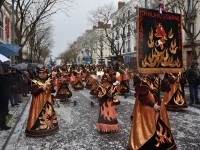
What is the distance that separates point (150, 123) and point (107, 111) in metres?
2.34

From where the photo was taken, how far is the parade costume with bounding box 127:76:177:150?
4.32 m

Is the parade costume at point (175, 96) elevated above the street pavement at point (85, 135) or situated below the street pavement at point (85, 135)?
above

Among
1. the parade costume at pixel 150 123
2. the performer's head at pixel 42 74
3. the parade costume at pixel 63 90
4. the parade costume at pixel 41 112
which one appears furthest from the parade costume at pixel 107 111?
the parade costume at pixel 63 90

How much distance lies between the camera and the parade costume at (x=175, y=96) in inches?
374

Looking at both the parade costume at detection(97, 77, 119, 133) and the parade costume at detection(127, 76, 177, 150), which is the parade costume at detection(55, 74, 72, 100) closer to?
the parade costume at detection(97, 77, 119, 133)

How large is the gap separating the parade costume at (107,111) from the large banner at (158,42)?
8.20 ft

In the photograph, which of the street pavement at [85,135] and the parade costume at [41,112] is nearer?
the street pavement at [85,135]

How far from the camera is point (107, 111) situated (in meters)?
6.65

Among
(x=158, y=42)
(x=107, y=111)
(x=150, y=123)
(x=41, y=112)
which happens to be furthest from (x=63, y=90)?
(x=158, y=42)

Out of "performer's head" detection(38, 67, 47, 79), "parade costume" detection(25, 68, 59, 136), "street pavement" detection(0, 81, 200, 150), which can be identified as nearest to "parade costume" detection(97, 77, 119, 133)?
"street pavement" detection(0, 81, 200, 150)

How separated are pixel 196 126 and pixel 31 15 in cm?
1883

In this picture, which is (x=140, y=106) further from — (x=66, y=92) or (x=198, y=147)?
(x=66, y=92)

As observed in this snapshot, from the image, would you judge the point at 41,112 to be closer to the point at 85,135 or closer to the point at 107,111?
the point at 85,135

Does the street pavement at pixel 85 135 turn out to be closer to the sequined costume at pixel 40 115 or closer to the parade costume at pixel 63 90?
the sequined costume at pixel 40 115
